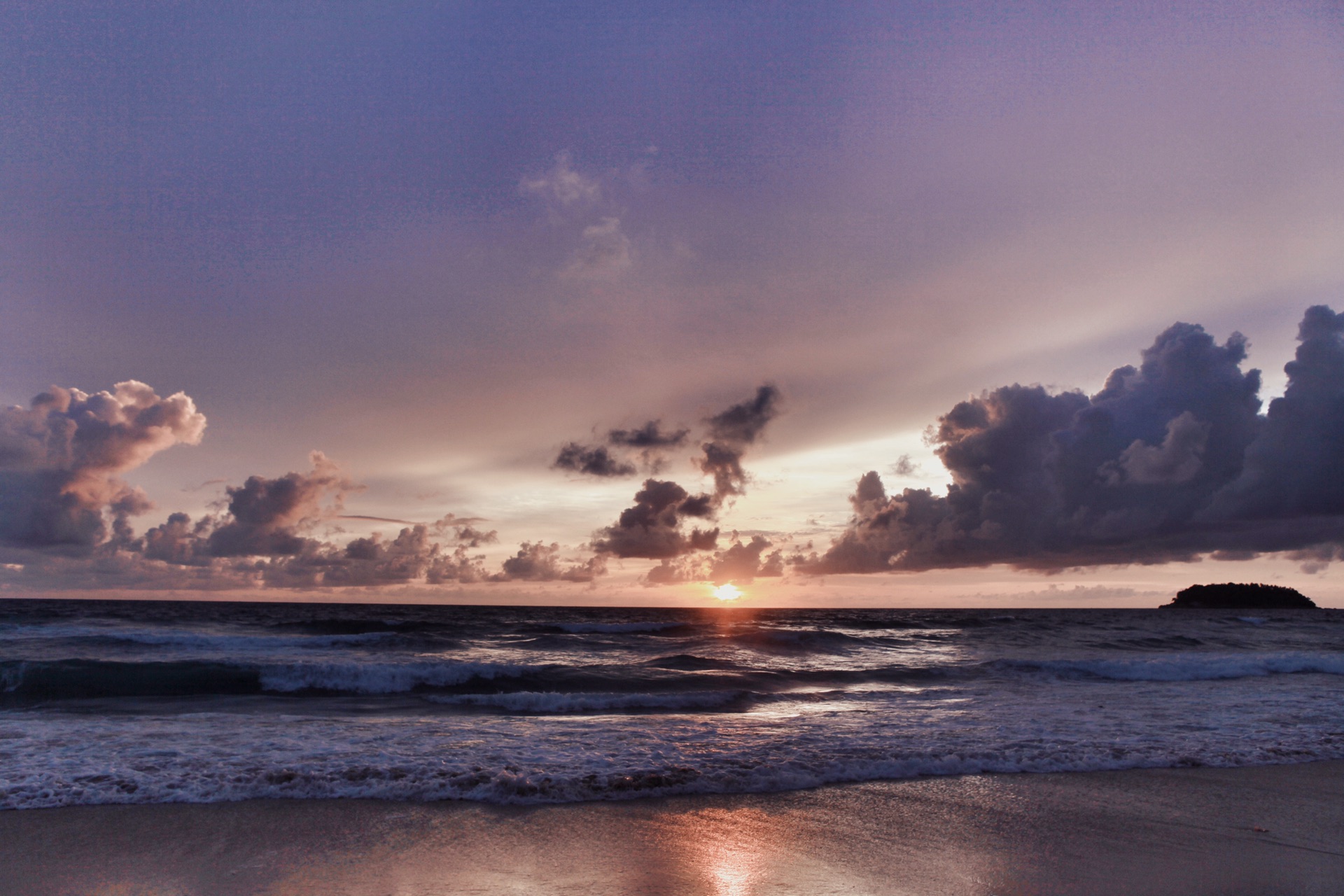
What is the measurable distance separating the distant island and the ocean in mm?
137421

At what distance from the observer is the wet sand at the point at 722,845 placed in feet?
19.3

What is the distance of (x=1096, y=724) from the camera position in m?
13.0

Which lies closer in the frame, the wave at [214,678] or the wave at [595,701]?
the wave at [595,701]

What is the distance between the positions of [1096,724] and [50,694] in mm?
24944

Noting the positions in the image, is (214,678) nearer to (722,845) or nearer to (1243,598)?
(722,845)

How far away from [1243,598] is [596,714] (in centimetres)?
17305

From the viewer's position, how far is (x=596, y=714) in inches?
591

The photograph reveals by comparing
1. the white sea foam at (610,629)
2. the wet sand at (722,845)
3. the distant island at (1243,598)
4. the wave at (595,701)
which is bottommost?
the distant island at (1243,598)

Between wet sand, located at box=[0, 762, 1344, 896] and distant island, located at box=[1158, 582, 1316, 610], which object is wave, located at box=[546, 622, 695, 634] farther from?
distant island, located at box=[1158, 582, 1316, 610]

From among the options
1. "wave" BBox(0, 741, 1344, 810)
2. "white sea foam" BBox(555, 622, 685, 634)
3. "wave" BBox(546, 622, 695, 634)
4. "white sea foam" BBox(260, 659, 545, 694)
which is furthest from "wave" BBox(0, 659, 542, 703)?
"white sea foam" BBox(555, 622, 685, 634)

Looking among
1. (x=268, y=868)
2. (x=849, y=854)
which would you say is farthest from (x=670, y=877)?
(x=268, y=868)

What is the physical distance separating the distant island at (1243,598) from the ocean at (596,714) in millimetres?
137421

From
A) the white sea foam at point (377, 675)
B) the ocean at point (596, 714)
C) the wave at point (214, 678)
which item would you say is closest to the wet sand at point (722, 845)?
the ocean at point (596, 714)

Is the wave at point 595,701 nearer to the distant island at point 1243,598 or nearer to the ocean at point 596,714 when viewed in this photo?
the ocean at point 596,714
